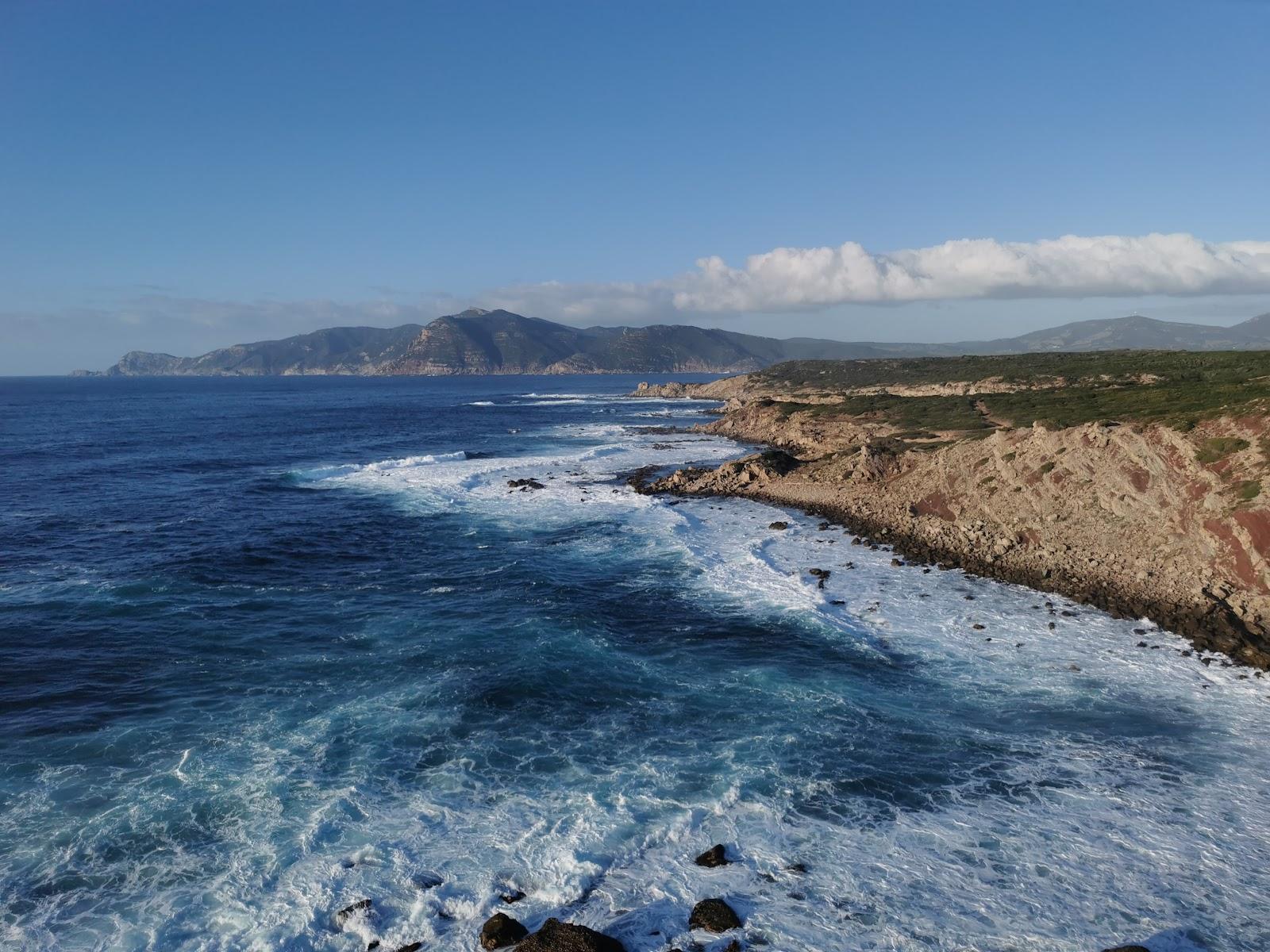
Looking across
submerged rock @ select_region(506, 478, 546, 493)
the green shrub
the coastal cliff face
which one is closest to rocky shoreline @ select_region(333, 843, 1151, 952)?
the coastal cliff face

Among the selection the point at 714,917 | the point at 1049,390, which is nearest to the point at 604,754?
the point at 714,917

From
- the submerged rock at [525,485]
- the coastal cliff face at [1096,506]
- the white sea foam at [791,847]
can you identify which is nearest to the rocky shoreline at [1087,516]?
the coastal cliff face at [1096,506]

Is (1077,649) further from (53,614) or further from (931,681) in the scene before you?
(53,614)

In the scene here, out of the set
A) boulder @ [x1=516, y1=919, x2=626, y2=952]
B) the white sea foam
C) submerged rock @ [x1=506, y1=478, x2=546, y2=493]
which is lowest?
the white sea foam

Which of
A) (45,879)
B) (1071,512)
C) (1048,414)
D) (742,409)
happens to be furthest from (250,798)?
(742,409)

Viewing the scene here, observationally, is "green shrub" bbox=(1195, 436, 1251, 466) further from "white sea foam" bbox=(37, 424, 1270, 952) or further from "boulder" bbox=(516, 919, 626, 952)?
"boulder" bbox=(516, 919, 626, 952)

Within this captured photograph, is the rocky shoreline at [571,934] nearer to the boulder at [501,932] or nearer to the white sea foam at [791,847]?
the boulder at [501,932]
